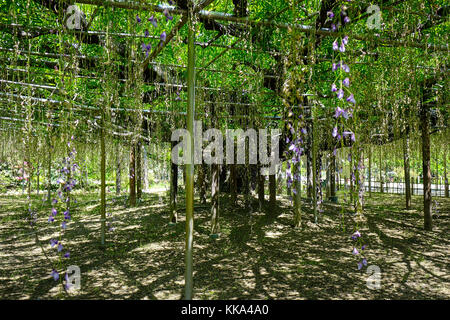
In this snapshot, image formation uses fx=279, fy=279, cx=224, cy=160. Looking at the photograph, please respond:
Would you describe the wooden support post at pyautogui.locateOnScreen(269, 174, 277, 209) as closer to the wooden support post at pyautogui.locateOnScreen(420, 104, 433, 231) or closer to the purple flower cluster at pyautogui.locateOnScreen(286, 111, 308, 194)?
the wooden support post at pyautogui.locateOnScreen(420, 104, 433, 231)

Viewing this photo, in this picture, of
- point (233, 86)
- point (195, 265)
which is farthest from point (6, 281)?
point (233, 86)

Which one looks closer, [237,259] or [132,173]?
[237,259]

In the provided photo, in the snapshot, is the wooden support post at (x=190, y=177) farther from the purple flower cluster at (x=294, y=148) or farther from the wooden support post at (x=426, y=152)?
the wooden support post at (x=426, y=152)

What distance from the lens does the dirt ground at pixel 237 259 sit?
10.5 ft

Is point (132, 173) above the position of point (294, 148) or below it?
below

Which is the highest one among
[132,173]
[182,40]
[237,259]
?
[182,40]

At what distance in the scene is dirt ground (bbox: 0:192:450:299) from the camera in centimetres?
321

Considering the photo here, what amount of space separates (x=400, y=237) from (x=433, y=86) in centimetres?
308

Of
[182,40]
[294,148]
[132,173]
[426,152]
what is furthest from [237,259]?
[132,173]

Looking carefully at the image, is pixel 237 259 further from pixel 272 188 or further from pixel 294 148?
pixel 272 188

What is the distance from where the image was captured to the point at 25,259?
442 centimetres

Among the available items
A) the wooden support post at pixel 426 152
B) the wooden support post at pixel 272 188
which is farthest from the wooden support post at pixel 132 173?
the wooden support post at pixel 426 152

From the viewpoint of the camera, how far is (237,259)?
4379mm
